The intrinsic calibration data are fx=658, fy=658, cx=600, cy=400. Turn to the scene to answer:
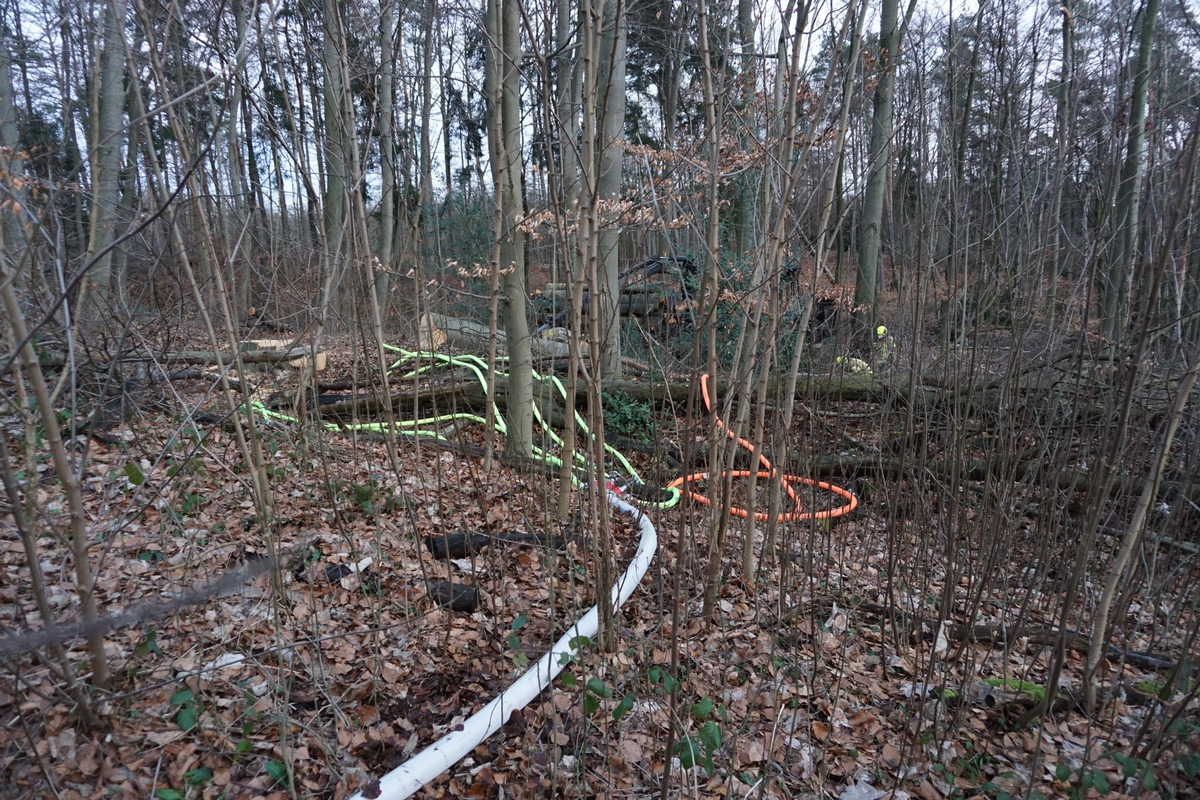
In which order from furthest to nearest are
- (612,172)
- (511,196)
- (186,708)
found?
1. (612,172)
2. (511,196)
3. (186,708)

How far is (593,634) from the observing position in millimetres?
2949

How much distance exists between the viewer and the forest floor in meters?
2.13

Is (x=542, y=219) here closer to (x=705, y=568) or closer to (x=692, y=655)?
(x=705, y=568)

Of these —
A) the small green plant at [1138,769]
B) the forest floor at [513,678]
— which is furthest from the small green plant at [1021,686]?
the small green plant at [1138,769]

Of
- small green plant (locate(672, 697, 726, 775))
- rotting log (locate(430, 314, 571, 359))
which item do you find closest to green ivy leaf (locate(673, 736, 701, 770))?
small green plant (locate(672, 697, 726, 775))

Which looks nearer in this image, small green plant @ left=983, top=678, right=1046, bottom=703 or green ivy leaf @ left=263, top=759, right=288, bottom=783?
green ivy leaf @ left=263, top=759, right=288, bottom=783

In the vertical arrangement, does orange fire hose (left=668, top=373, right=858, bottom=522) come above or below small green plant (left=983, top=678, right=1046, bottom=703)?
above

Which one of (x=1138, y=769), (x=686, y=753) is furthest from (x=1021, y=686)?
(x=686, y=753)

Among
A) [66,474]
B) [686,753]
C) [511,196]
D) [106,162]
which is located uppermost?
[106,162]

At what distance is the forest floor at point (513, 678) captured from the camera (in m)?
2.13

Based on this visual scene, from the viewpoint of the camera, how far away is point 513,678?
2.73m

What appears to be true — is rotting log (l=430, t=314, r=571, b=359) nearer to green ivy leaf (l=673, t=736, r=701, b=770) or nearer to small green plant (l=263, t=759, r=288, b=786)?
green ivy leaf (l=673, t=736, r=701, b=770)

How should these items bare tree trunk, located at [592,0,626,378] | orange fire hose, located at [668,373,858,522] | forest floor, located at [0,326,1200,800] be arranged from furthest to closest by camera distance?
1. bare tree trunk, located at [592,0,626,378]
2. orange fire hose, located at [668,373,858,522]
3. forest floor, located at [0,326,1200,800]

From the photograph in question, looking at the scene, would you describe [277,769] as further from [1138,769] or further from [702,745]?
[1138,769]
